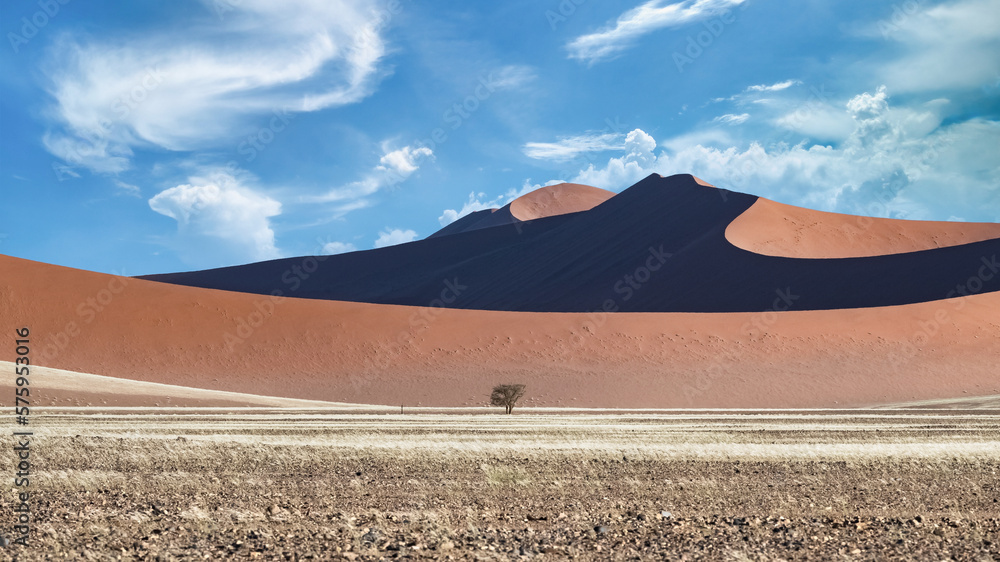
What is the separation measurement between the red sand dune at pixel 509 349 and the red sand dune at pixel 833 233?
36.0m

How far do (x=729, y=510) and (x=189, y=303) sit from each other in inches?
2203

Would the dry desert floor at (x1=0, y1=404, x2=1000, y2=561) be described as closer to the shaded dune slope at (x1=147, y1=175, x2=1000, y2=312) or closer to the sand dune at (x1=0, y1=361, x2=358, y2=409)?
the sand dune at (x1=0, y1=361, x2=358, y2=409)

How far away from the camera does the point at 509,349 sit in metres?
53.1

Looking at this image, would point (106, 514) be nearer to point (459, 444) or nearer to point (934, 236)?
point (459, 444)

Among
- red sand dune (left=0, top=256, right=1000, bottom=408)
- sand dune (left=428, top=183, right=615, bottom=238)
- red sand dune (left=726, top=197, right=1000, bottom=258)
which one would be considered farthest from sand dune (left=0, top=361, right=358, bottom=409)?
sand dune (left=428, top=183, right=615, bottom=238)

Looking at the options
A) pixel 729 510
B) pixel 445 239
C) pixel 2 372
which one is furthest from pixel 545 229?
pixel 729 510

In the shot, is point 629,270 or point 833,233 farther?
point 629,270

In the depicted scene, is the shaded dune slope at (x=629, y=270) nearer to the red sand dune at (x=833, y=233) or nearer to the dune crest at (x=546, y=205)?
the red sand dune at (x=833, y=233)

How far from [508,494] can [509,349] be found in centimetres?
4013

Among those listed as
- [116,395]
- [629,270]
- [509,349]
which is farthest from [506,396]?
[629,270]

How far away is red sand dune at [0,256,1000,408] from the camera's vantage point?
154ft

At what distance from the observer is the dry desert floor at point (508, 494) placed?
880 centimetres

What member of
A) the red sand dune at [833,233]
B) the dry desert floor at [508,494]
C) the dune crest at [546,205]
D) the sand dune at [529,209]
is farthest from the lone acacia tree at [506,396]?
the dune crest at [546,205]

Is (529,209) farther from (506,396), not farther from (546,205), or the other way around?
(506,396)
